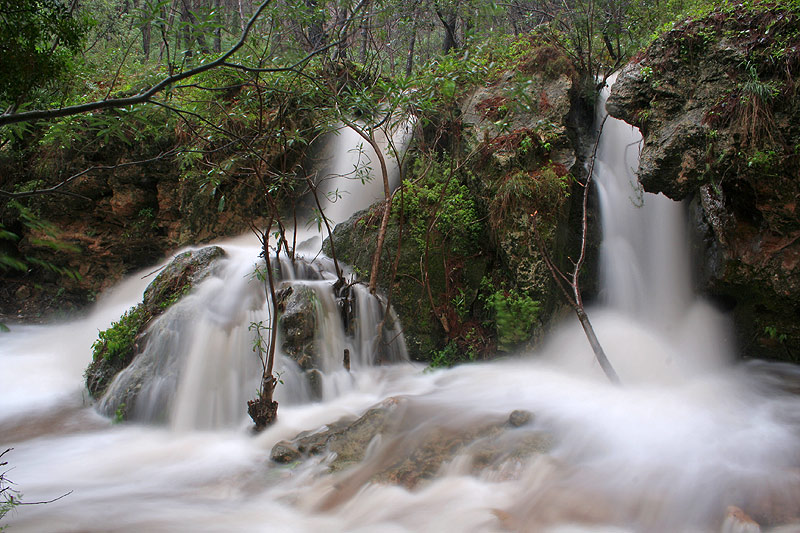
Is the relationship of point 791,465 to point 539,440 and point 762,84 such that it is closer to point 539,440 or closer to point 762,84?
point 539,440

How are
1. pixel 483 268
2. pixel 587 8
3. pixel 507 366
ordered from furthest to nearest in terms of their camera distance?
pixel 587 8
pixel 483 268
pixel 507 366

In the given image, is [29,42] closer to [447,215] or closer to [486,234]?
[447,215]

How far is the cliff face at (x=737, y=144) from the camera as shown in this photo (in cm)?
474

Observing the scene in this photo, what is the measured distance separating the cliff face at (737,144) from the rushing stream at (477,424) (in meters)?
0.50

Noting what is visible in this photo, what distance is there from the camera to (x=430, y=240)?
21.6 feet

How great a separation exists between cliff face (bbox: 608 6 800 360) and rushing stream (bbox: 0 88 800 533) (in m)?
0.50

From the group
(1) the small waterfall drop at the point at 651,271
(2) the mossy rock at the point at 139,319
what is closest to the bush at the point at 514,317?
(1) the small waterfall drop at the point at 651,271

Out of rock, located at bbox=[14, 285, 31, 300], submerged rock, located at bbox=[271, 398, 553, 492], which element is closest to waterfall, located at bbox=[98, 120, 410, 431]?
submerged rock, located at bbox=[271, 398, 553, 492]

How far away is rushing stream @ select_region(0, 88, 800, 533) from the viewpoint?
10.5 feet

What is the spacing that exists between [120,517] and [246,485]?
2.74ft

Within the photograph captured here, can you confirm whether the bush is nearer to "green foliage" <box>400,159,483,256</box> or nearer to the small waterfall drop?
"green foliage" <box>400,159,483,256</box>

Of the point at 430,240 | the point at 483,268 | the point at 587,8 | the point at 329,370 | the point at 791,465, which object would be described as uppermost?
the point at 587,8

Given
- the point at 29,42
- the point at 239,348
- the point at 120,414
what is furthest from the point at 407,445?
the point at 29,42

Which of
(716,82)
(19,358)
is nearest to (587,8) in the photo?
(716,82)
